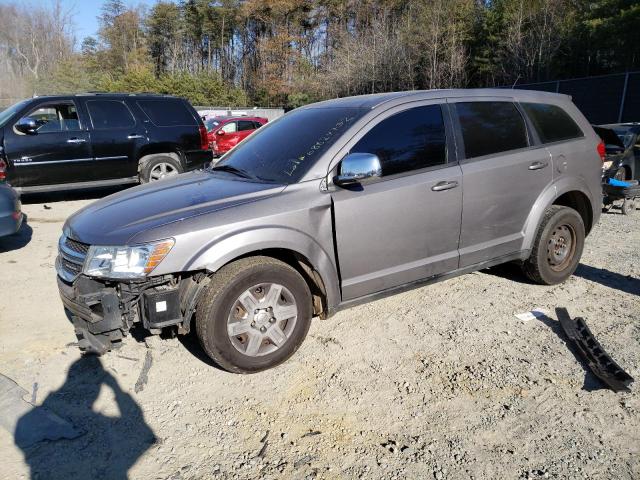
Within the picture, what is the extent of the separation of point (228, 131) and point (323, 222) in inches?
666

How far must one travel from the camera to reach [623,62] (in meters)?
25.2

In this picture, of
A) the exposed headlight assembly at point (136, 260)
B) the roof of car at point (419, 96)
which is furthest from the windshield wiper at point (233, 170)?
the exposed headlight assembly at point (136, 260)

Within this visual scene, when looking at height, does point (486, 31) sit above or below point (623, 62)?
above

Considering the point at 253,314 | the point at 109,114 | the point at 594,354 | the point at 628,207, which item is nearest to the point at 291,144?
the point at 253,314

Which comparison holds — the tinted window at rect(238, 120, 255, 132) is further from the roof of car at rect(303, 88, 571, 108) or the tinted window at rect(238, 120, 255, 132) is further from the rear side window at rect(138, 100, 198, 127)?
the roof of car at rect(303, 88, 571, 108)

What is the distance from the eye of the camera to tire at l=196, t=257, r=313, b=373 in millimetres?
3074

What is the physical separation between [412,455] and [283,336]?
117 cm

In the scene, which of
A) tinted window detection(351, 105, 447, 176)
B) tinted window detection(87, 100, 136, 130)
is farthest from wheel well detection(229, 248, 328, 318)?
tinted window detection(87, 100, 136, 130)

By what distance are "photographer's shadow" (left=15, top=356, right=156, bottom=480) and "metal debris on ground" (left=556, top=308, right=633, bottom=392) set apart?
2.81 m

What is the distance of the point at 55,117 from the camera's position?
28.6 feet

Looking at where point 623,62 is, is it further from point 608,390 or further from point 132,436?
point 132,436

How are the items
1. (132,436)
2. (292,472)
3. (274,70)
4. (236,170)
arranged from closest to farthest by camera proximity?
(292,472) → (132,436) → (236,170) → (274,70)

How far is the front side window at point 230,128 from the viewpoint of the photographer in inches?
758

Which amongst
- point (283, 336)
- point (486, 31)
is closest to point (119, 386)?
point (283, 336)
